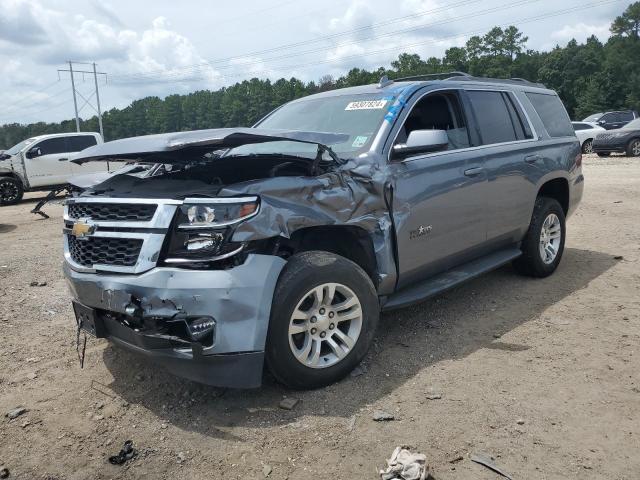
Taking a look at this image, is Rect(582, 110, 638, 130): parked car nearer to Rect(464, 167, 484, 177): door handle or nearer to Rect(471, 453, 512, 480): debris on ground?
Rect(464, 167, 484, 177): door handle

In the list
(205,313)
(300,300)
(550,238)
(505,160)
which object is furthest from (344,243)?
(550,238)

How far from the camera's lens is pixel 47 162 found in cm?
1630

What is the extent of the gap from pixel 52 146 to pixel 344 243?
15.5m

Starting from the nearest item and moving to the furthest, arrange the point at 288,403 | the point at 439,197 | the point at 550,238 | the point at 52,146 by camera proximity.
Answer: the point at 288,403
the point at 439,197
the point at 550,238
the point at 52,146

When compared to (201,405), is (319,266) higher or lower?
higher

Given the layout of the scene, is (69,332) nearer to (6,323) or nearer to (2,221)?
(6,323)

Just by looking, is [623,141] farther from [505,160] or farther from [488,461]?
[488,461]

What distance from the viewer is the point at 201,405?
11.1 ft

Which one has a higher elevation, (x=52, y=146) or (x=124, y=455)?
(x=52, y=146)

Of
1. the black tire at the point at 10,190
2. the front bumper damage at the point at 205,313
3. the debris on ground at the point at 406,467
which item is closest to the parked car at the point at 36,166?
the black tire at the point at 10,190

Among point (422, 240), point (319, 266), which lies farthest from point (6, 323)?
point (422, 240)

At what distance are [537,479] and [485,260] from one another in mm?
2605

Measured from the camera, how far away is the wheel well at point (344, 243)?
3.59 m

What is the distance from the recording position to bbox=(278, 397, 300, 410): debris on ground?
10.6 feet
